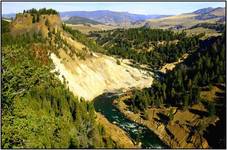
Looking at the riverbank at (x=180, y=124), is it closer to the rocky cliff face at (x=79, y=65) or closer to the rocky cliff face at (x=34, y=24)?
the rocky cliff face at (x=79, y=65)

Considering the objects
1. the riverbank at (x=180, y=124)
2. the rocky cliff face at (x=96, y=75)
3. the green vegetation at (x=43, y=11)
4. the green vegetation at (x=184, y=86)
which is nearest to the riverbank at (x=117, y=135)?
the riverbank at (x=180, y=124)

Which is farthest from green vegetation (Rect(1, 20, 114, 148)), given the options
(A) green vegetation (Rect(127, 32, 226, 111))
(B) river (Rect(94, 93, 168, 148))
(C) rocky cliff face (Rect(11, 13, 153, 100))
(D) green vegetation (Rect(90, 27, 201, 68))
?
(D) green vegetation (Rect(90, 27, 201, 68))

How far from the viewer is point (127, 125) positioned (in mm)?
71062

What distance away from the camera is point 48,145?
134 ft

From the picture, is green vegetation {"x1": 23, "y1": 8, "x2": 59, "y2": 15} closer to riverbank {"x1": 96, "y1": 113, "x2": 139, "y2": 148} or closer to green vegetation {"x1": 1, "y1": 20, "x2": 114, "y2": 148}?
riverbank {"x1": 96, "y1": 113, "x2": 139, "y2": 148}

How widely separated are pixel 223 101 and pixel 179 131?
10.1 m

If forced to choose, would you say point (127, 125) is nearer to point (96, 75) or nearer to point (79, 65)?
point (96, 75)

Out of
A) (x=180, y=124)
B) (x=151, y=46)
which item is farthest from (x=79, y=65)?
(x=151, y=46)

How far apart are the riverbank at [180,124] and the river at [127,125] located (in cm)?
110

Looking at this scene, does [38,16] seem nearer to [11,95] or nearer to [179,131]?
[179,131]

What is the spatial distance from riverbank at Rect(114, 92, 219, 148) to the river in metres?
1.10

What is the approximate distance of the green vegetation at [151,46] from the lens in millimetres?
139250

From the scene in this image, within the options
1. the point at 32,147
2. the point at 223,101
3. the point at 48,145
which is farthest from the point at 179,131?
the point at 32,147

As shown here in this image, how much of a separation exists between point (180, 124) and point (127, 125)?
920 cm
